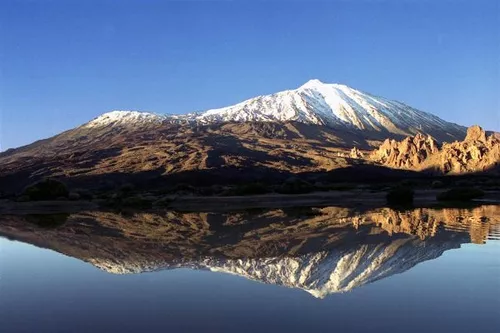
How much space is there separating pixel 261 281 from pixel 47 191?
1612 inches

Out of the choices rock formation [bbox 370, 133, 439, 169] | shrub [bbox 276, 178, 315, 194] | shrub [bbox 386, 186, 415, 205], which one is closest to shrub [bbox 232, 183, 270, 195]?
shrub [bbox 276, 178, 315, 194]

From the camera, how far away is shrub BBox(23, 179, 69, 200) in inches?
1832

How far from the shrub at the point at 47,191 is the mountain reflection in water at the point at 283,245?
23269mm

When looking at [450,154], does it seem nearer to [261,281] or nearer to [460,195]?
[460,195]

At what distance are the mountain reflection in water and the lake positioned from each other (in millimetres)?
45

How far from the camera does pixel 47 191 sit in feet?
155

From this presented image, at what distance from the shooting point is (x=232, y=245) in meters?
15.8

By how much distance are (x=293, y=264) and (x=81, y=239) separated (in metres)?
9.61

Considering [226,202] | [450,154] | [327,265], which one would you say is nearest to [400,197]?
[226,202]

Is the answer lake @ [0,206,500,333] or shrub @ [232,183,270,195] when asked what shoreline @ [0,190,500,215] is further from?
lake @ [0,206,500,333]

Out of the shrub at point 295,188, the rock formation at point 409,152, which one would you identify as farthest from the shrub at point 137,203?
the rock formation at point 409,152

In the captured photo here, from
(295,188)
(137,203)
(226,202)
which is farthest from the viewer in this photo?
(295,188)

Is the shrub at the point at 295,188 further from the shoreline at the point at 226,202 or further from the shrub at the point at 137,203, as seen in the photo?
the shrub at the point at 137,203

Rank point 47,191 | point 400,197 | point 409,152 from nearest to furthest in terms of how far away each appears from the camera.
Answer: point 400,197 < point 47,191 < point 409,152
